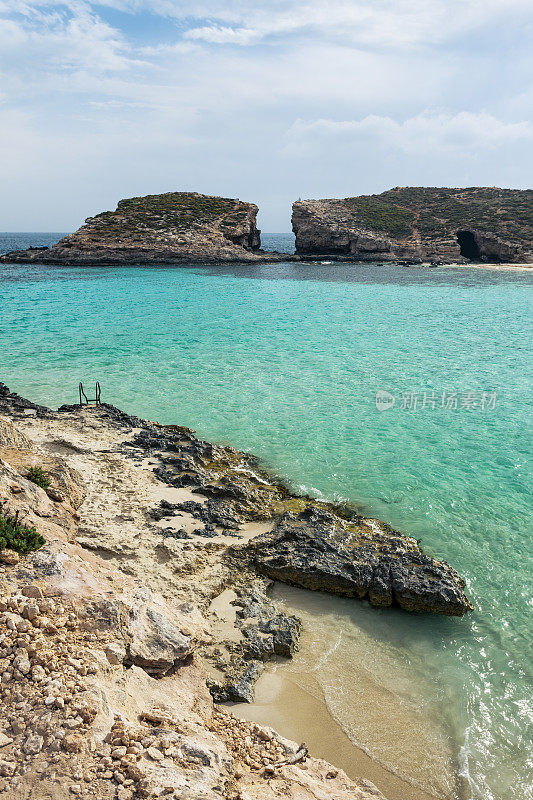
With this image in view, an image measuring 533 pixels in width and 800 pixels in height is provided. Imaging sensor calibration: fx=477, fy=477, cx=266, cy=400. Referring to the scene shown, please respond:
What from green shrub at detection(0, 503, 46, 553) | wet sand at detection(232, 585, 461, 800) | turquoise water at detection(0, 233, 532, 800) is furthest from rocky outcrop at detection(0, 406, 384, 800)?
turquoise water at detection(0, 233, 532, 800)

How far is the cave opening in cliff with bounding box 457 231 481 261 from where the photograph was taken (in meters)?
82.1

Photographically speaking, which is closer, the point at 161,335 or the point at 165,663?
the point at 165,663

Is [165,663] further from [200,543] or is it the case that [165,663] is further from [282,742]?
[200,543]

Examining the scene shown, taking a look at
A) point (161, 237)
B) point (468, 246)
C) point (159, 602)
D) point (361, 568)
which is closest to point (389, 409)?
point (361, 568)

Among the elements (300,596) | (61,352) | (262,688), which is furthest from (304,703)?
(61,352)

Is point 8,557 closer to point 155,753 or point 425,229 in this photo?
point 155,753

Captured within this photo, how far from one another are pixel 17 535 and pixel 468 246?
302ft

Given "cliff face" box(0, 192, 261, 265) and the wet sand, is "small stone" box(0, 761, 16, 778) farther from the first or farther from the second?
"cliff face" box(0, 192, 261, 265)

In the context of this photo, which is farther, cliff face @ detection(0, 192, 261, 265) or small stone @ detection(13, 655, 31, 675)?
cliff face @ detection(0, 192, 261, 265)

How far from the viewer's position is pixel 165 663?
5770mm

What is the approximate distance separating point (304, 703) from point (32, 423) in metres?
11.5

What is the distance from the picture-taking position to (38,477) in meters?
8.86

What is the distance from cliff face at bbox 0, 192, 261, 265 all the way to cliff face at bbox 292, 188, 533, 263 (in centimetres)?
1246

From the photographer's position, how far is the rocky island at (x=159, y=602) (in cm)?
414
